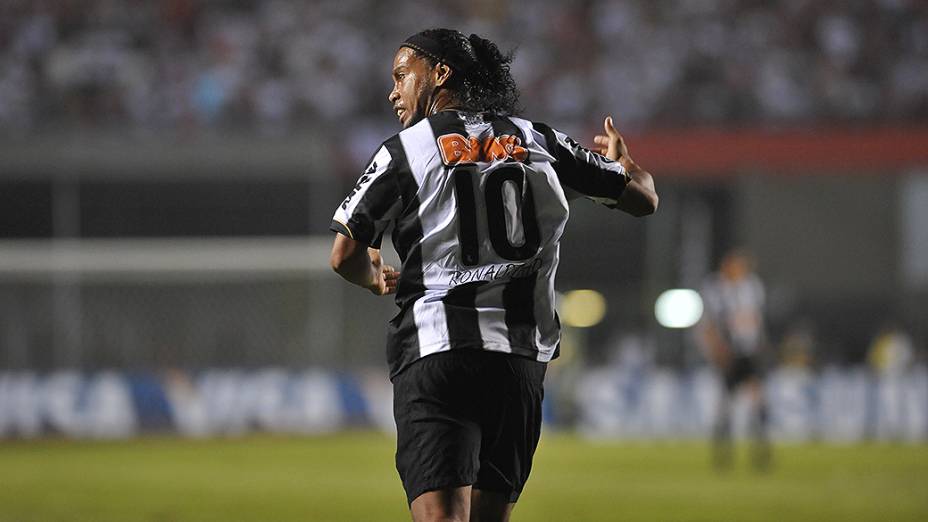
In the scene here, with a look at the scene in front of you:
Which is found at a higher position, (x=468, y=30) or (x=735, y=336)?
(x=468, y=30)

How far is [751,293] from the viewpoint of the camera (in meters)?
13.7

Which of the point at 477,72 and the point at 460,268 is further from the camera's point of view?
the point at 477,72

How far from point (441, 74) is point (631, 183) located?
0.72 metres

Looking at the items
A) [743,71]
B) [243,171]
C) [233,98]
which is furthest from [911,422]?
[233,98]

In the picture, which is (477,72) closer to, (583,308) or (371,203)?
(371,203)

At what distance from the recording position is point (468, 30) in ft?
75.6

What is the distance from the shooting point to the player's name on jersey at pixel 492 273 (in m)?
3.94

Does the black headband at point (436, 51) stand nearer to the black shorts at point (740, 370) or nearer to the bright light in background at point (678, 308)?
the black shorts at point (740, 370)

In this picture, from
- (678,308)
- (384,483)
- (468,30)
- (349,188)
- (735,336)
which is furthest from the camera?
(468,30)

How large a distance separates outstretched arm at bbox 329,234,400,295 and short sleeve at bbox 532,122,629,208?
0.61 meters

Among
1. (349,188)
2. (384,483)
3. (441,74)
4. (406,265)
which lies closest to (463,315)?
(406,265)

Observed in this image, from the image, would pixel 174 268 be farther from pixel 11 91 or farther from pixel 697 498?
pixel 697 498

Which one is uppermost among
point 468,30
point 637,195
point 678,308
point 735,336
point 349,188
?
point 468,30

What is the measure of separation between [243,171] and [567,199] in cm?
1610
